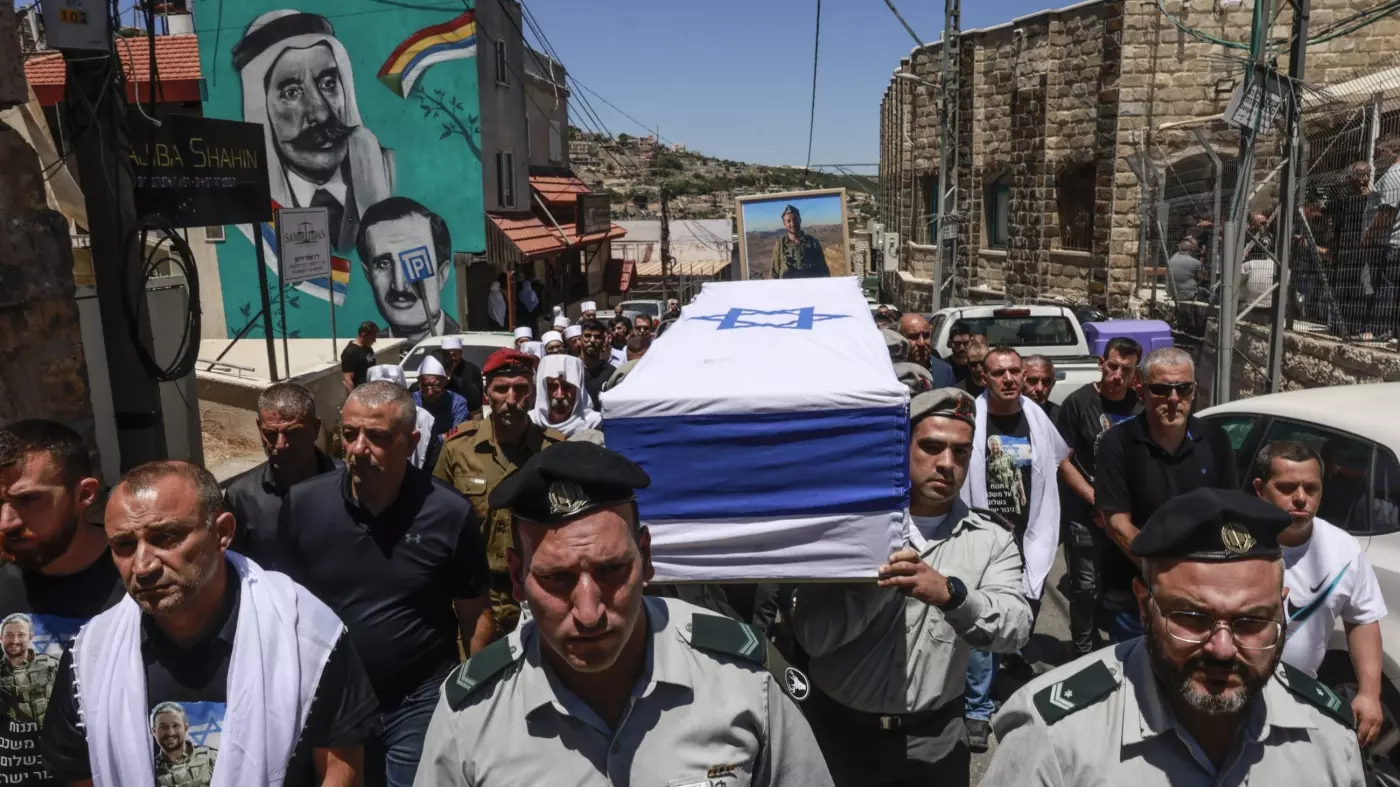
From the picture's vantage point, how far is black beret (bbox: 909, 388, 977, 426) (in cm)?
313

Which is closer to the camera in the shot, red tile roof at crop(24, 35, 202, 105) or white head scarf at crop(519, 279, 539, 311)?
red tile roof at crop(24, 35, 202, 105)

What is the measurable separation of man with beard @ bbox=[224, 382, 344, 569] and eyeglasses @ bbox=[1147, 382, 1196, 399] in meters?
3.46

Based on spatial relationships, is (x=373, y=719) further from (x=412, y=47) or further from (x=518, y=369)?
(x=412, y=47)

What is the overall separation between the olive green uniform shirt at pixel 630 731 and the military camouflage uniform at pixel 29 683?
51.2 inches

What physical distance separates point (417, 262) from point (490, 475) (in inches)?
738

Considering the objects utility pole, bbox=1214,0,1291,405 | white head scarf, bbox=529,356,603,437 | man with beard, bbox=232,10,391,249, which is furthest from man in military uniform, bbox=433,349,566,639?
man with beard, bbox=232,10,391,249

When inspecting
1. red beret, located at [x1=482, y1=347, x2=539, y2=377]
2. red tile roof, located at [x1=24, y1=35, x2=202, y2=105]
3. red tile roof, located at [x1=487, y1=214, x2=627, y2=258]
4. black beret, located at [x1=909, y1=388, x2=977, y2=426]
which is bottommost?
red beret, located at [x1=482, y1=347, x2=539, y2=377]

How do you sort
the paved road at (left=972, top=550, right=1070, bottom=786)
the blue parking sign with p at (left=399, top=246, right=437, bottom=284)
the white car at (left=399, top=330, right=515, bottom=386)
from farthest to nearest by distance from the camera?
1. the blue parking sign with p at (left=399, top=246, right=437, bottom=284)
2. the white car at (left=399, top=330, right=515, bottom=386)
3. the paved road at (left=972, top=550, right=1070, bottom=786)

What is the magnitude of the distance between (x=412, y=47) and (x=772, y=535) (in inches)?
848

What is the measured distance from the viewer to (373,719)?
261 cm

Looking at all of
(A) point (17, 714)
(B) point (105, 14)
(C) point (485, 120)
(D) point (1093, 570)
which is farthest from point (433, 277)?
(A) point (17, 714)

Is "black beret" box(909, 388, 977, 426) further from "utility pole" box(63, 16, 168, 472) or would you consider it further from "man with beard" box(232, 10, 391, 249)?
"man with beard" box(232, 10, 391, 249)

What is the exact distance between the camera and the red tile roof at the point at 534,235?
2334 cm

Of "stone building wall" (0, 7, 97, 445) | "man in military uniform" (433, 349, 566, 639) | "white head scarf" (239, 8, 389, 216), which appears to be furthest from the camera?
"white head scarf" (239, 8, 389, 216)
